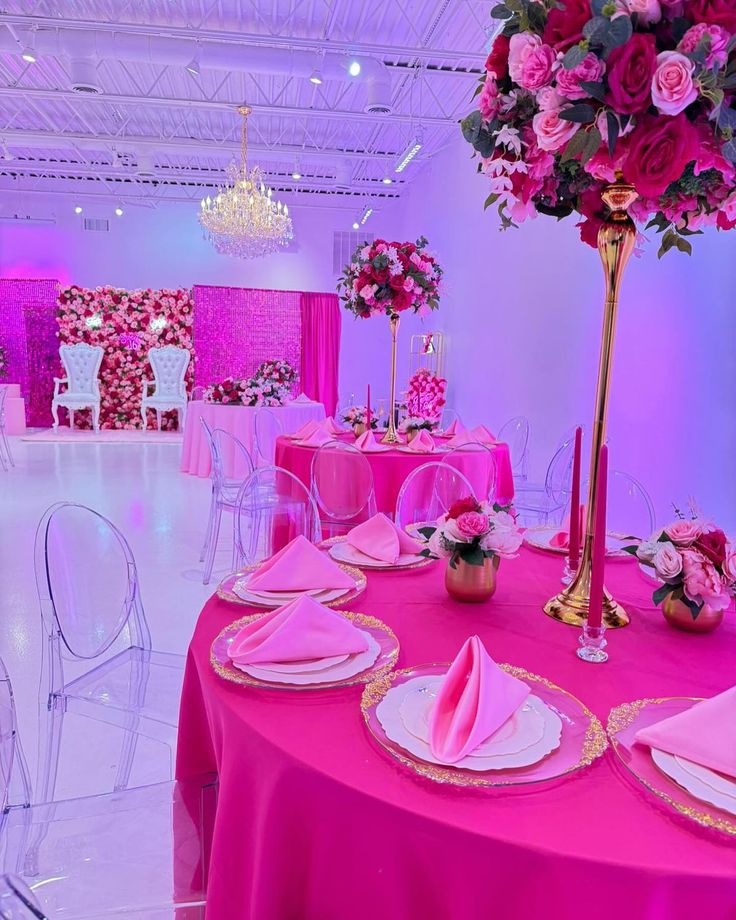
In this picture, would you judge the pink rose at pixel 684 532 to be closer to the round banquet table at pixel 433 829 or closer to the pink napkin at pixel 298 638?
the round banquet table at pixel 433 829

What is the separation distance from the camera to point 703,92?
1023 mm

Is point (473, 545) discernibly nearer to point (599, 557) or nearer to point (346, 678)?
point (599, 557)

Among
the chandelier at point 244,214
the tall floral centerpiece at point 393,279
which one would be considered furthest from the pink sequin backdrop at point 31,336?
the tall floral centerpiece at point 393,279

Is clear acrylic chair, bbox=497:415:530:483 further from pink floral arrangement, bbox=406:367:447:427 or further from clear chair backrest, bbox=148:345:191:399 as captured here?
clear chair backrest, bbox=148:345:191:399

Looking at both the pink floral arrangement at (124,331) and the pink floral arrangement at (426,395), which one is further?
the pink floral arrangement at (124,331)

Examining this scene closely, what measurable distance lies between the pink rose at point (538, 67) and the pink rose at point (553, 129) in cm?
5

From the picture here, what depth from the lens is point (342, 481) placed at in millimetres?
3463

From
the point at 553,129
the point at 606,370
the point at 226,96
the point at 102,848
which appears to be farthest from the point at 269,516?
the point at 226,96

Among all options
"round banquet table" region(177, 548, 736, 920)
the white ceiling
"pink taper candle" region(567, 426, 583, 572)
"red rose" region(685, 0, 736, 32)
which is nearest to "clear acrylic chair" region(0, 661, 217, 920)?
"round banquet table" region(177, 548, 736, 920)

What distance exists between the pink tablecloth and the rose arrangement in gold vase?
5723 mm

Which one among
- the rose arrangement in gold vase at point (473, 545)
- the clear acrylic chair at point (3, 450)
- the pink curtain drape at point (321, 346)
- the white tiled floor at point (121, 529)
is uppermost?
the pink curtain drape at point (321, 346)

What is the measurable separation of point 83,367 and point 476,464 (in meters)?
9.35

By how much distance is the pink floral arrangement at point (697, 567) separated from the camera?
4.18ft

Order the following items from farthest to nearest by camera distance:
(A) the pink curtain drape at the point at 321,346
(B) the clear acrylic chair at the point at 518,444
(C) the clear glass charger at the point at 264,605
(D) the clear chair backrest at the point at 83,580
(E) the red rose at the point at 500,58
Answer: (A) the pink curtain drape at the point at 321,346
(B) the clear acrylic chair at the point at 518,444
(D) the clear chair backrest at the point at 83,580
(C) the clear glass charger at the point at 264,605
(E) the red rose at the point at 500,58
